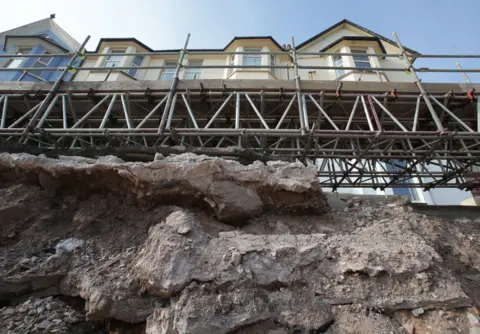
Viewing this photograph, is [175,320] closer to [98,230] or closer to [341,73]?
[98,230]

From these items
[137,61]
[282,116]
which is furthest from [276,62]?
[282,116]

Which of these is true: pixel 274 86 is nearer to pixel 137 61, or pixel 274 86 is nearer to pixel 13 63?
pixel 137 61

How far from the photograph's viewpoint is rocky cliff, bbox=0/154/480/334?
7.18 feet

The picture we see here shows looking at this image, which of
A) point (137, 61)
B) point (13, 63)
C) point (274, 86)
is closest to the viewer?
point (274, 86)

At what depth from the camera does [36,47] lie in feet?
45.0

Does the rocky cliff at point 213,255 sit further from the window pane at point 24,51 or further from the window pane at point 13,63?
the window pane at point 24,51

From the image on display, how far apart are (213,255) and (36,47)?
18.0m

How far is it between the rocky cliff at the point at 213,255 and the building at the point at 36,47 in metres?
11.8

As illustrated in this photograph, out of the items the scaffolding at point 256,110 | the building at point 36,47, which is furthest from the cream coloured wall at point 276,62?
the scaffolding at point 256,110

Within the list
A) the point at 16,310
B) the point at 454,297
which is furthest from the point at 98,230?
the point at 454,297

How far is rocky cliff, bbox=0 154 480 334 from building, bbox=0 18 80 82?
38.9 ft

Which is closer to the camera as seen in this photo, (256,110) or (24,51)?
(256,110)

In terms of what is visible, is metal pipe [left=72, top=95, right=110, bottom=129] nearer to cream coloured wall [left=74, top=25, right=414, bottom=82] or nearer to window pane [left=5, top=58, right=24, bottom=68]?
cream coloured wall [left=74, top=25, right=414, bottom=82]

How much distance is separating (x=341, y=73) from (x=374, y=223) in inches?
352
